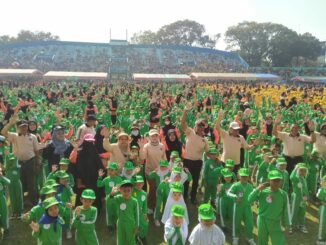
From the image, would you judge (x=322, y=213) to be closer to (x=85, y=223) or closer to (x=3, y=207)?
(x=85, y=223)

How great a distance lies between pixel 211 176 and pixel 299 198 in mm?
1671

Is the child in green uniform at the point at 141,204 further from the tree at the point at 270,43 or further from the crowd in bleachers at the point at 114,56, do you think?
the tree at the point at 270,43

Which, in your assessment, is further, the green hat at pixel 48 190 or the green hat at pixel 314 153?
the green hat at pixel 314 153

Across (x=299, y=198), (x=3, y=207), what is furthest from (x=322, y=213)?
(x=3, y=207)

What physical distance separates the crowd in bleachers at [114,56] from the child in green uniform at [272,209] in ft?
160

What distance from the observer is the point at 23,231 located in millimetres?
6789

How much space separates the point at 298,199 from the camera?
6855 mm

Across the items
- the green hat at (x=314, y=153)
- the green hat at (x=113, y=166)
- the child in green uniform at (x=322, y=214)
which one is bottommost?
the child in green uniform at (x=322, y=214)

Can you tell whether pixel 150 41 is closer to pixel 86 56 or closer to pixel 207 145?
pixel 86 56

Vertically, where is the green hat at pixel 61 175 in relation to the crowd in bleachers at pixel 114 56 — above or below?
below

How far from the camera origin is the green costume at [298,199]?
22.3 feet

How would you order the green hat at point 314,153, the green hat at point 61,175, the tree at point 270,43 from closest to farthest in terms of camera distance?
the green hat at point 61,175, the green hat at point 314,153, the tree at point 270,43

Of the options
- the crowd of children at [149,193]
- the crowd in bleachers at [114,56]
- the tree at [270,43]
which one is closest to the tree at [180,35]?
the tree at [270,43]

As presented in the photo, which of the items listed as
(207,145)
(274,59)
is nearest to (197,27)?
(274,59)
